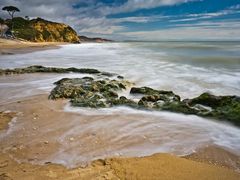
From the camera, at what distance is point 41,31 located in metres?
77.4

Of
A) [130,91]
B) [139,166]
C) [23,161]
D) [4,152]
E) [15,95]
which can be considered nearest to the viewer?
[139,166]

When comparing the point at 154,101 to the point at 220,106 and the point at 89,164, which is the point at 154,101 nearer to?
the point at 220,106

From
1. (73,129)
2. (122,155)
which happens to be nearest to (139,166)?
(122,155)

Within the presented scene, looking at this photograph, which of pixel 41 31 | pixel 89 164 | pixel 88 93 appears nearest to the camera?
pixel 89 164

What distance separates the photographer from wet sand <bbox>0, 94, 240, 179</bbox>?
3.69 metres

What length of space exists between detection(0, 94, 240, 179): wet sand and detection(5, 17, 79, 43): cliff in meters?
64.6

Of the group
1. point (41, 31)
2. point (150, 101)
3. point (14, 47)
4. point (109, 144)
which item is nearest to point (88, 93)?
point (150, 101)

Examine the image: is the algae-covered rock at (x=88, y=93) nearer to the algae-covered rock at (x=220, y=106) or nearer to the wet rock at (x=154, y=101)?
the wet rock at (x=154, y=101)

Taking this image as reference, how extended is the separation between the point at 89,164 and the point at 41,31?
78701 mm

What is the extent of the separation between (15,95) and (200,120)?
583 centimetres

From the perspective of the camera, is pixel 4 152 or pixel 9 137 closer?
pixel 4 152

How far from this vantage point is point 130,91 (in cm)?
952

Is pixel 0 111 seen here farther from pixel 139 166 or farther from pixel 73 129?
pixel 139 166

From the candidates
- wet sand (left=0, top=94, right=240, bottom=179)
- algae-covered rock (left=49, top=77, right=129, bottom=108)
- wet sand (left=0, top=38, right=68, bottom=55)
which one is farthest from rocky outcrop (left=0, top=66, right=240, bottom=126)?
wet sand (left=0, top=38, right=68, bottom=55)
